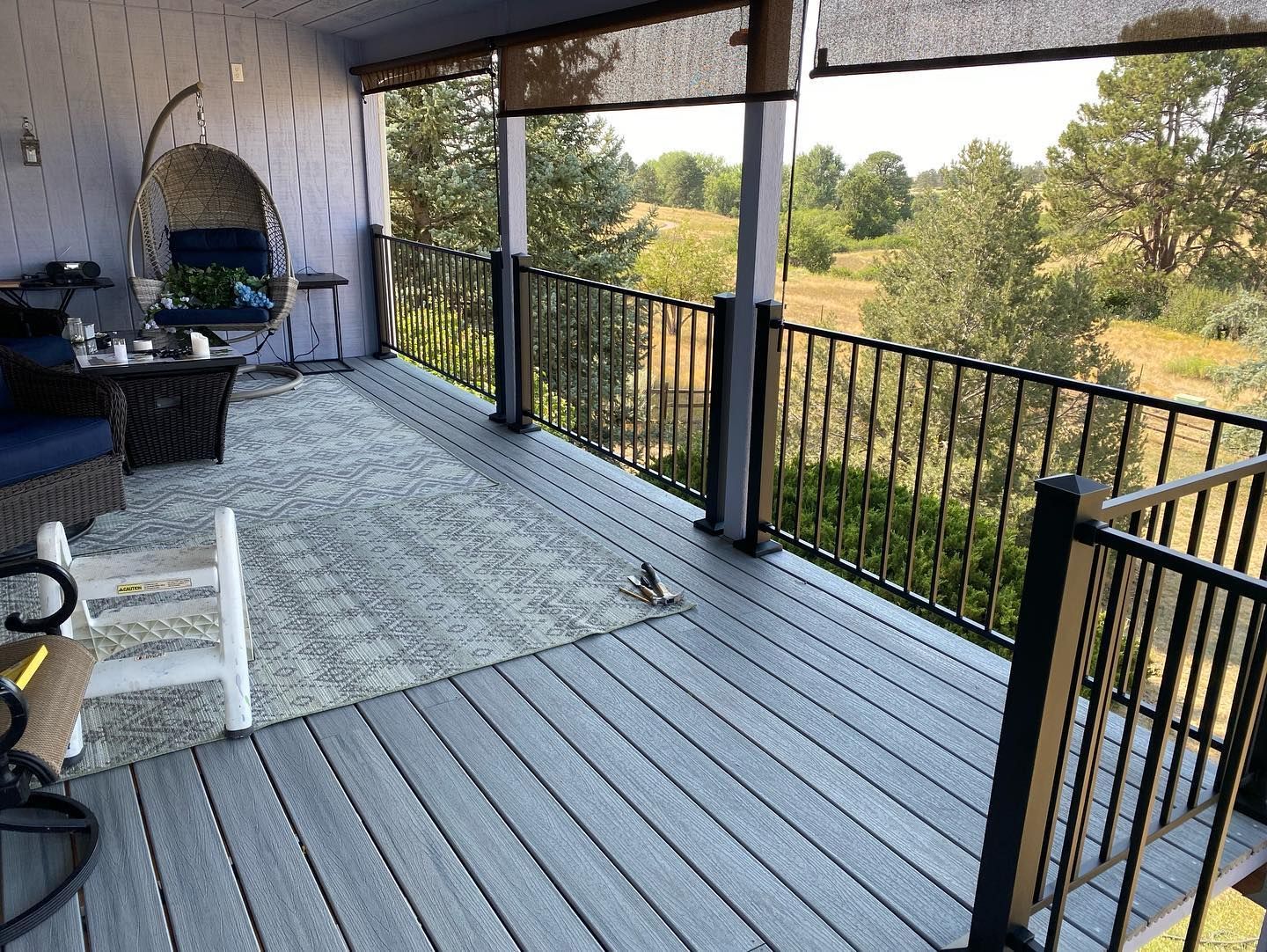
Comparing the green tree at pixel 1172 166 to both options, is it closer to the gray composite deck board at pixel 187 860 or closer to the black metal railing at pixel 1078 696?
the black metal railing at pixel 1078 696

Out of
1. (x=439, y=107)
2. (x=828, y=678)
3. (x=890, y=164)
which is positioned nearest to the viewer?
(x=828, y=678)

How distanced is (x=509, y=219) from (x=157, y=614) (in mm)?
3510

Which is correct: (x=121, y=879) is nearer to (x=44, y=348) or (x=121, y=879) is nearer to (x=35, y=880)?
(x=35, y=880)

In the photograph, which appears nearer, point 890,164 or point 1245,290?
point 1245,290

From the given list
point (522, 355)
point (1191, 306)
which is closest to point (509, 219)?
point (522, 355)

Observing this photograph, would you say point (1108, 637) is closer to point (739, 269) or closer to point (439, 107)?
point (739, 269)

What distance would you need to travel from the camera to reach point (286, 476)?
4684mm

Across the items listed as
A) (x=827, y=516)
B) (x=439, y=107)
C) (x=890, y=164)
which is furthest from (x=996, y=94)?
(x=827, y=516)

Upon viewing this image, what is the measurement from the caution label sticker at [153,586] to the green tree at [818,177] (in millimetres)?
16969

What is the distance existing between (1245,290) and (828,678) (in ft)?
47.5

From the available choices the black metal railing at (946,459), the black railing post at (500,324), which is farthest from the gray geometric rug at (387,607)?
the black railing post at (500,324)

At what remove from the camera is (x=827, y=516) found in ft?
32.6

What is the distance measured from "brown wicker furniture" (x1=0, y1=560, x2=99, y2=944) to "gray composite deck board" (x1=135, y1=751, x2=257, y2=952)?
0.15 meters

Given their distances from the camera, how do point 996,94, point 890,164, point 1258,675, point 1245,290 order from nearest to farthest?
point 1258,675 → point 1245,290 → point 996,94 → point 890,164
